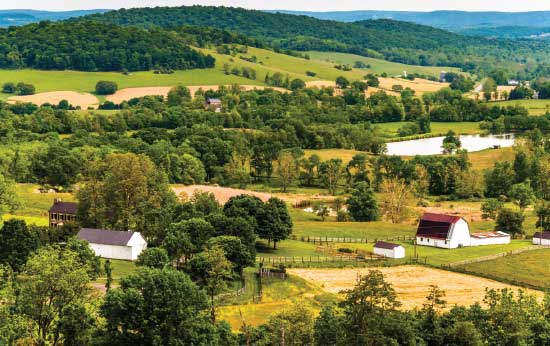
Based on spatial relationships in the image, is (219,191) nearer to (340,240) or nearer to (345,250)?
(340,240)

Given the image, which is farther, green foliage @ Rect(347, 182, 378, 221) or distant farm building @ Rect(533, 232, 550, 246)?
green foliage @ Rect(347, 182, 378, 221)

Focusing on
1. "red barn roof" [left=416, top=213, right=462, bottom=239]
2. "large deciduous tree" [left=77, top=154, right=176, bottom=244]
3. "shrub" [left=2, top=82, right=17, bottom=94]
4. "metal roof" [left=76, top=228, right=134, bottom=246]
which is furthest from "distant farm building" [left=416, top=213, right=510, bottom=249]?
"shrub" [left=2, top=82, right=17, bottom=94]

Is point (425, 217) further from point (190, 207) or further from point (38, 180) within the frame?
point (38, 180)

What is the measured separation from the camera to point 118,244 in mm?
68562

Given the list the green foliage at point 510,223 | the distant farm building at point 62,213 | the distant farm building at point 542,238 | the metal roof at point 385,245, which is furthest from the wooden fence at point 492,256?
the distant farm building at point 62,213

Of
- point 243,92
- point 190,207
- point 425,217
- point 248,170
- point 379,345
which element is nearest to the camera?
point 379,345

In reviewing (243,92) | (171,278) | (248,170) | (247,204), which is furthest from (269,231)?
(243,92)

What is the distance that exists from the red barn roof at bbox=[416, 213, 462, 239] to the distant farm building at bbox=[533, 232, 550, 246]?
6710mm

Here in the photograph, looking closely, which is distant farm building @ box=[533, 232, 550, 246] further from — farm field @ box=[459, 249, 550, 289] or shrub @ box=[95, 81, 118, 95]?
shrub @ box=[95, 81, 118, 95]

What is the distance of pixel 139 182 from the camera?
7506 centimetres

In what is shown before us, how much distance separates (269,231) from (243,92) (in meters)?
118

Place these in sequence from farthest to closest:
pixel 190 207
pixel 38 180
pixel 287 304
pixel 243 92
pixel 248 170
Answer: pixel 243 92
pixel 248 170
pixel 38 180
pixel 190 207
pixel 287 304

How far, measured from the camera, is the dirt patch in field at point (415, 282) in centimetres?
6072

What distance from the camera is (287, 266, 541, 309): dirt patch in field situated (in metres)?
60.7
